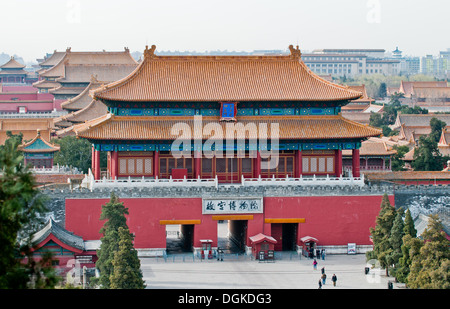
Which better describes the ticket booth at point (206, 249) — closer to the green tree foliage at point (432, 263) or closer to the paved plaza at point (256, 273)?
the paved plaza at point (256, 273)

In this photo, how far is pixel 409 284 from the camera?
3003 centimetres

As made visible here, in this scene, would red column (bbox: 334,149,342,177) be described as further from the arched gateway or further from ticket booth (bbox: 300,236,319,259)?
ticket booth (bbox: 300,236,319,259)

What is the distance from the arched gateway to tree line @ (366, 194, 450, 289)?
199 inches

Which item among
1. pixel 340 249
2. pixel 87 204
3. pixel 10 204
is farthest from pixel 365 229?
pixel 10 204

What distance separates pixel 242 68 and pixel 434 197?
1233 centimetres

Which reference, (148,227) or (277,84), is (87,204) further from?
(277,84)

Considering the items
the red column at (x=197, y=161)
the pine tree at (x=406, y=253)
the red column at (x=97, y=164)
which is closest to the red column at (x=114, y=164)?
the red column at (x=97, y=164)

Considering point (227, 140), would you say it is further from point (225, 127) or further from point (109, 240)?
point (109, 240)

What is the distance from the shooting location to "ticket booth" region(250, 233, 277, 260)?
3794 centimetres

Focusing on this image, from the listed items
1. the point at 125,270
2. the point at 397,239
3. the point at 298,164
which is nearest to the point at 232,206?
the point at 298,164

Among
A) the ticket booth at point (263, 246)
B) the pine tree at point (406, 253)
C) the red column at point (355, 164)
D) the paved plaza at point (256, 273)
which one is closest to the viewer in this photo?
the pine tree at point (406, 253)

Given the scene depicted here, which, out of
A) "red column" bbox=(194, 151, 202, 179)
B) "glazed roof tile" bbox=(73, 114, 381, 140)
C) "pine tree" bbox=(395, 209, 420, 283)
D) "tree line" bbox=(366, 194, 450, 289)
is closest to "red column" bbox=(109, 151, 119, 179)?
"glazed roof tile" bbox=(73, 114, 381, 140)

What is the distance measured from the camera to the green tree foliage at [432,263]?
2805 centimetres

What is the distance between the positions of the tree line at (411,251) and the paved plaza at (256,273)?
2.98 feet
